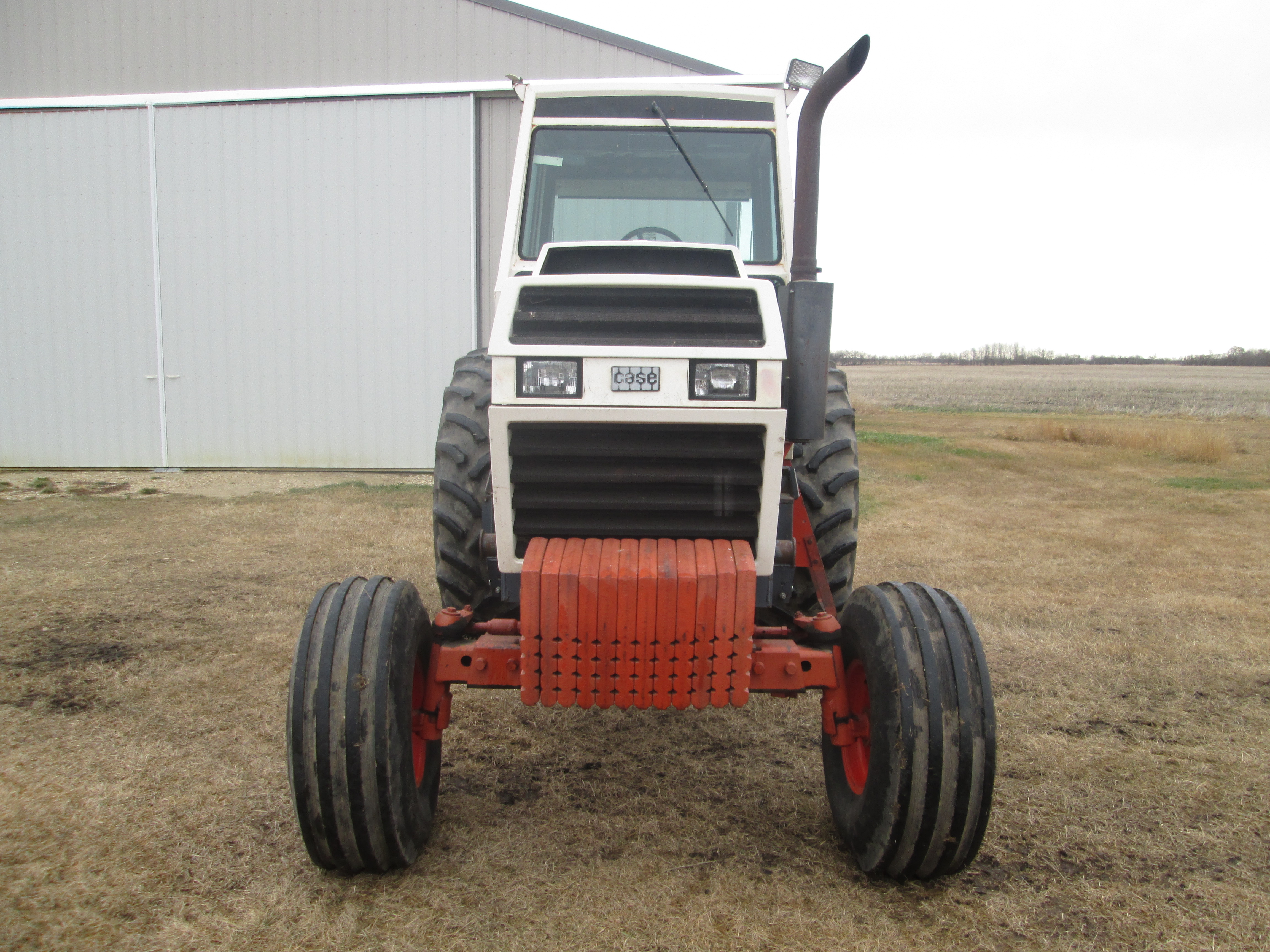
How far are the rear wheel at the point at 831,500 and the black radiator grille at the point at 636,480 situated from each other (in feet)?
2.77

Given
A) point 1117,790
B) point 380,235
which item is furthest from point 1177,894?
point 380,235

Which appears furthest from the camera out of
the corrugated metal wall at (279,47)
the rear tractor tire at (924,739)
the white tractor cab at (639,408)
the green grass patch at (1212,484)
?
the corrugated metal wall at (279,47)

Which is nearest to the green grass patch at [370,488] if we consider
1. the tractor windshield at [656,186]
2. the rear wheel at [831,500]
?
the tractor windshield at [656,186]

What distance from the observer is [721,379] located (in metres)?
2.60

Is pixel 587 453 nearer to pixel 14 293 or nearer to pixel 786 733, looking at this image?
pixel 786 733

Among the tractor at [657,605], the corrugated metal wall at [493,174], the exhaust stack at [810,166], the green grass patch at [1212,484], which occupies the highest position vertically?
the corrugated metal wall at [493,174]

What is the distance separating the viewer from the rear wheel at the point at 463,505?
3510 mm

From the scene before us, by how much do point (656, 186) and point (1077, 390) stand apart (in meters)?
42.7

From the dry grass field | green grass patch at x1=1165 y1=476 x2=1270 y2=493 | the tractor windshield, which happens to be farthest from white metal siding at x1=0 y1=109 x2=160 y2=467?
green grass patch at x1=1165 y1=476 x2=1270 y2=493

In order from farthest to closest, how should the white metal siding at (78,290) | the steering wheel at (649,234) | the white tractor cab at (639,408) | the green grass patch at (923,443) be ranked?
the green grass patch at (923,443), the white metal siding at (78,290), the steering wheel at (649,234), the white tractor cab at (639,408)

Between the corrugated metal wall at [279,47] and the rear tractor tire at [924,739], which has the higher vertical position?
the corrugated metal wall at [279,47]

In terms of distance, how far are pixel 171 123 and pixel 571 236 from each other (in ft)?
29.8

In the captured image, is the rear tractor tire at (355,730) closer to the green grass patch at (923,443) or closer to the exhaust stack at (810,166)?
the exhaust stack at (810,166)

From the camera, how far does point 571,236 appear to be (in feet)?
14.3
